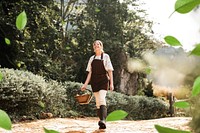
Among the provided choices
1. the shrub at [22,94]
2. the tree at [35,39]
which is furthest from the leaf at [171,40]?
the tree at [35,39]

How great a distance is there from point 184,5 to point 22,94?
9300 millimetres

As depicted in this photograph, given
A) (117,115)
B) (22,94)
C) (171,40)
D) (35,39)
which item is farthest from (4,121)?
(35,39)

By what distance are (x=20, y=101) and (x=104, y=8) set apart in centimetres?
1013

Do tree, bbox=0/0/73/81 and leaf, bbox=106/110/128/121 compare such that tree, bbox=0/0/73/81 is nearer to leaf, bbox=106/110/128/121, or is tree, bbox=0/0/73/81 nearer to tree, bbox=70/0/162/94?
tree, bbox=70/0/162/94

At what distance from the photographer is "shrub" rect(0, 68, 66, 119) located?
918 centimetres

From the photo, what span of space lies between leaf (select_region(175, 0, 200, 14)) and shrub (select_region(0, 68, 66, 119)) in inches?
333

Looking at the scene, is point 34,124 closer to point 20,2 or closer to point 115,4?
point 20,2

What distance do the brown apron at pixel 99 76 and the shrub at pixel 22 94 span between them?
3.04 meters

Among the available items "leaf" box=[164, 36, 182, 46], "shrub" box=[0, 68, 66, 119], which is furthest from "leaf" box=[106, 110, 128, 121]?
"shrub" box=[0, 68, 66, 119]

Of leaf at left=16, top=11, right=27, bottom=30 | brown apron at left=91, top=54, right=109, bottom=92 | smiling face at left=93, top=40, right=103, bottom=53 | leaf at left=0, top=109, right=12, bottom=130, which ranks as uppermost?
smiling face at left=93, top=40, right=103, bottom=53

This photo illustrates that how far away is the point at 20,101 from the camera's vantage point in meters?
9.55

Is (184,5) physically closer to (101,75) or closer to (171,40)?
(171,40)

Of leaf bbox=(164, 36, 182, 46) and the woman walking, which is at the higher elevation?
the woman walking

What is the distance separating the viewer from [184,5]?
0.48m
